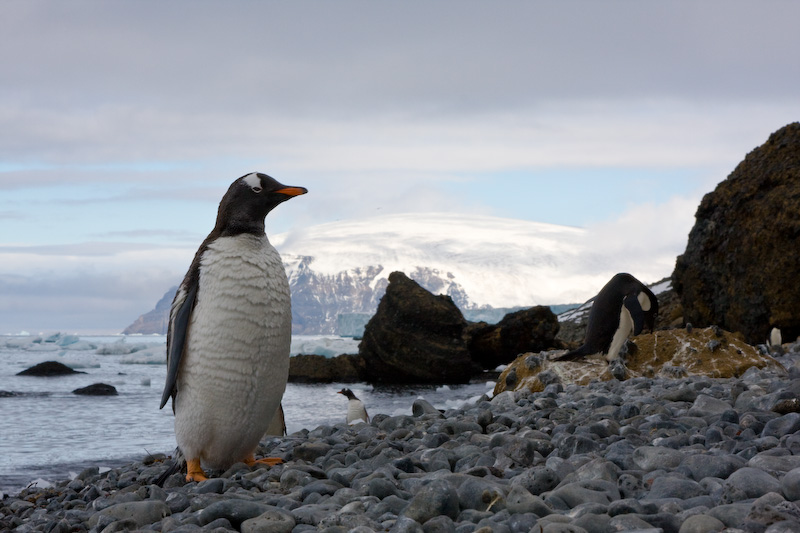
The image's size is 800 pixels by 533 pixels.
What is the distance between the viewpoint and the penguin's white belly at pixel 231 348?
380 cm

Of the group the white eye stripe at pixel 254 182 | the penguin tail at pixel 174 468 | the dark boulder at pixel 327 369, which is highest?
the white eye stripe at pixel 254 182

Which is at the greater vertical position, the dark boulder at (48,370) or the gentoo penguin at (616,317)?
the gentoo penguin at (616,317)

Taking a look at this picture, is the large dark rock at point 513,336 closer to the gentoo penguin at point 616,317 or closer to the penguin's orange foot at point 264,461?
the gentoo penguin at point 616,317

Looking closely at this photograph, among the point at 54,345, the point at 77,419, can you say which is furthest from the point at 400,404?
the point at 54,345

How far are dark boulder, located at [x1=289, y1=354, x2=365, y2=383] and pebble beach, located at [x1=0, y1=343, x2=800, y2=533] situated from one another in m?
15.0

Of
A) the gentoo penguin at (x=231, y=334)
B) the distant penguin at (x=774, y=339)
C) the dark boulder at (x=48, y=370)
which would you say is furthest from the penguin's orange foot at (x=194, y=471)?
the dark boulder at (x=48, y=370)

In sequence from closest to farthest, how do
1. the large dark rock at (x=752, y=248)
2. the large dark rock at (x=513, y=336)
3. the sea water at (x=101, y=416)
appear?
the sea water at (x=101, y=416) < the large dark rock at (x=752, y=248) < the large dark rock at (x=513, y=336)

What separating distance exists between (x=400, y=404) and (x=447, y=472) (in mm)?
10644

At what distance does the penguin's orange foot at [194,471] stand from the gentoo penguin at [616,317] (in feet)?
14.9

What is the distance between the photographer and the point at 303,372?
19.8m

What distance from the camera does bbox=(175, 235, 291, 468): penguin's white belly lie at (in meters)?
3.80

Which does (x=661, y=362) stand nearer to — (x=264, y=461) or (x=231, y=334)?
(x=264, y=461)

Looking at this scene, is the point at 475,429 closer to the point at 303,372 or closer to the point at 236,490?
the point at 236,490

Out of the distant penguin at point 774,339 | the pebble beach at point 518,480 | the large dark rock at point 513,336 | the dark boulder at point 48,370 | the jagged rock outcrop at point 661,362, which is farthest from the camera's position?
the dark boulder at point 48,370
